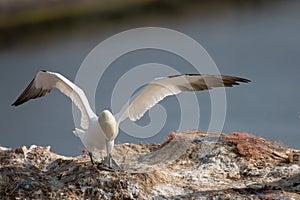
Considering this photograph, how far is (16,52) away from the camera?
1496 inches

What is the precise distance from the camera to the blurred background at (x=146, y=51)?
27281 millimetres

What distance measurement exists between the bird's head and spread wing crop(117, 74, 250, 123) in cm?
36

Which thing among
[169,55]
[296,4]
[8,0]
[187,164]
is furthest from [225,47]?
[187,164]

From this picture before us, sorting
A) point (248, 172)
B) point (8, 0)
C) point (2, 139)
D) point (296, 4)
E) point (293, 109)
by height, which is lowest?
point (248, 172)

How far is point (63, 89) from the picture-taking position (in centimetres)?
1296

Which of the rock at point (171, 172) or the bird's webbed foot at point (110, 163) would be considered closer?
the rock at point (171, 172)

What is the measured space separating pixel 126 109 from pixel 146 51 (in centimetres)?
2244

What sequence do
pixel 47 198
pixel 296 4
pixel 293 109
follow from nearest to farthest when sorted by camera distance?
pixel 47 198 → pixel 293 109 → pixel 296 4

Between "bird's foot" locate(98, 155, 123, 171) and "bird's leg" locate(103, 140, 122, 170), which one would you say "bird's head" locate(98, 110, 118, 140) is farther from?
"bird's foot" locate(98, 155, 123, 171)

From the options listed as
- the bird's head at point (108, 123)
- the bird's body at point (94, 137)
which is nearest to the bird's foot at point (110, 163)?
the bird's body at point (94, 137)

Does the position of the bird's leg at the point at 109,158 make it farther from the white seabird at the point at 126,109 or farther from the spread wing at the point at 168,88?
the spread wing at the point at 168,88

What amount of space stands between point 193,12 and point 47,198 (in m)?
29.5

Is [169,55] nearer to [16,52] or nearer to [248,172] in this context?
[16,52]

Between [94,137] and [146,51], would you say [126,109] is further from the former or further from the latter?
[146,51]
